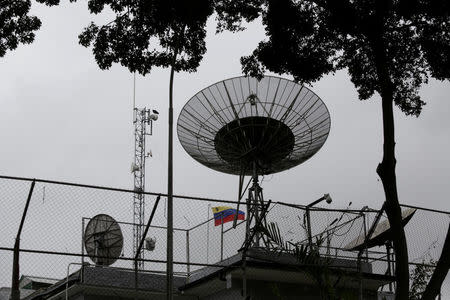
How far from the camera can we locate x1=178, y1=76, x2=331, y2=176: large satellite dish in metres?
19.5

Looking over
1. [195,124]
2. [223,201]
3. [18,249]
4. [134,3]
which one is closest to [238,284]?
[223,201]

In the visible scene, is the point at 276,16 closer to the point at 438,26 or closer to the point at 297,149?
the point at 438,26

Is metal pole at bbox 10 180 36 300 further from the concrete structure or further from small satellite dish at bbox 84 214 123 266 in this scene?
the concrete structure

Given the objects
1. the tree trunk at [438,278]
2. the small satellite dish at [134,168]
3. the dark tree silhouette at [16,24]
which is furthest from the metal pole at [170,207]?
the small satellite dish at [134,168]

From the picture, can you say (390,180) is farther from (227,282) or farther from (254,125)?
(254,125)

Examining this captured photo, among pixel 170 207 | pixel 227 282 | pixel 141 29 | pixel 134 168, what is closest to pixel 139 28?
pixel 141 29

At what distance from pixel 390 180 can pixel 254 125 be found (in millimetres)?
8300

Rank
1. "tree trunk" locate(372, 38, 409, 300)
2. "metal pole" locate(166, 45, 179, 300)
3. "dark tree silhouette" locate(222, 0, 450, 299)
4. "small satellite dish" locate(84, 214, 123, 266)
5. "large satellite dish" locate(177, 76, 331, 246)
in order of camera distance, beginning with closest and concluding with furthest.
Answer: "tree trunk" locate(372, 38, 409, 300)
"metal pole" locate(166, 45, 179, 300)
"dark tree silhouette" locate(222, 0, 450, 299)
"small satellite dish" locate(84, 214, 123, 266)
"large satellite dish" locate(177, 76, 331, 246)

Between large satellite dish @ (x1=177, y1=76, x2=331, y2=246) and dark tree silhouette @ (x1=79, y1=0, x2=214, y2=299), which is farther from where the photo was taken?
large satellite dish @ (x1=177, y1=76, x2=331, y2=246)

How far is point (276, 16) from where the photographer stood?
45.0 feet

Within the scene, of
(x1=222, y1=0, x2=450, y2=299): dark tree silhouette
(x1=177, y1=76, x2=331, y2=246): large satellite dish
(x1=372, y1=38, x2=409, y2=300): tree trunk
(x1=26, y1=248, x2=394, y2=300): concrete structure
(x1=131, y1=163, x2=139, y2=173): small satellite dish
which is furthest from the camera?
(x1=131, y1=163, x2=139, y2=173): small satellite dish

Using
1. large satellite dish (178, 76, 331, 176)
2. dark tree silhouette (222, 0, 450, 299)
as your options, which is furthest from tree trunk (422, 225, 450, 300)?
large satellite dish (178, 76, 331, 176)

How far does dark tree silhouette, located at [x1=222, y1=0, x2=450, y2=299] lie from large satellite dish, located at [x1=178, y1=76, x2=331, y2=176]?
4239 millimetres

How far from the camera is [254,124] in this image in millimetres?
20000
